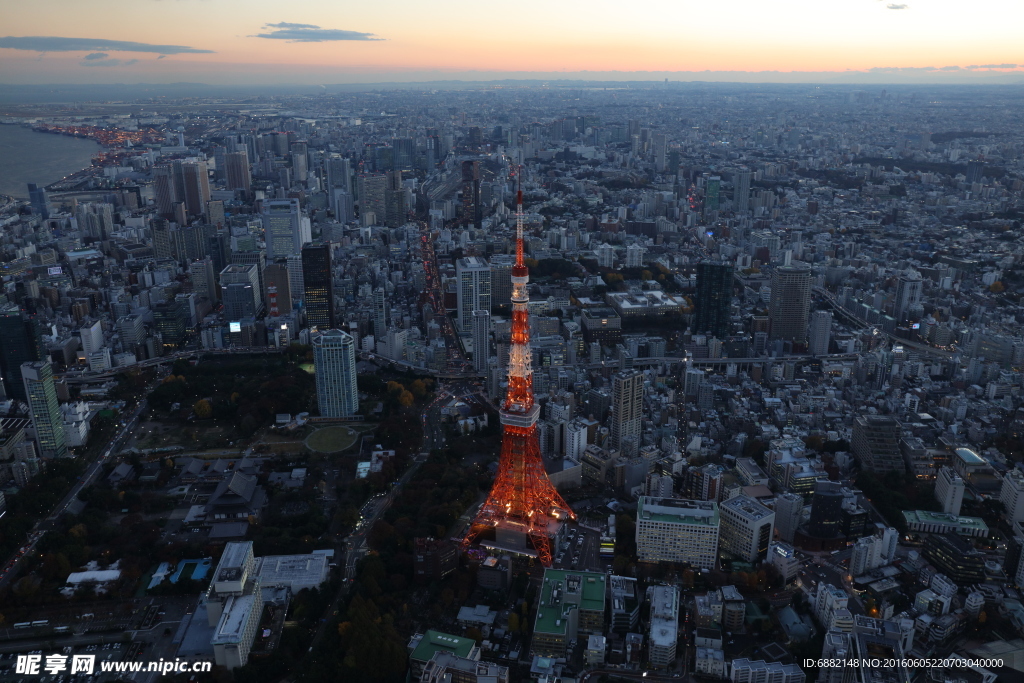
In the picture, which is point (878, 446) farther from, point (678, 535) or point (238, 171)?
point (238, 171)

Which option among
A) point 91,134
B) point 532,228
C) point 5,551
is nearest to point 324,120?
point 91,134

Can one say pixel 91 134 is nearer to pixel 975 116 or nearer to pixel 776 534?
pixel 776 534

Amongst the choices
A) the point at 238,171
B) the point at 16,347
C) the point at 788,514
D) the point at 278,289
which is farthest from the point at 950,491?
the point at 238,171

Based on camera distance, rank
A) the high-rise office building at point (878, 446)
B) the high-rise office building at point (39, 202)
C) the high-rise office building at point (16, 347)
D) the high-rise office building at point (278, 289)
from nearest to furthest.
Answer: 1. the high-rise office building at point (878, 446)
2. the high-rise office building at point (16, 347)
3. the high-rise office building at point (278, 289)
4. the high-rise office building at point (39, 202)

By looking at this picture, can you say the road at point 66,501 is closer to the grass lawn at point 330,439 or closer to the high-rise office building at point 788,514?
the grass lawn at point 330,439

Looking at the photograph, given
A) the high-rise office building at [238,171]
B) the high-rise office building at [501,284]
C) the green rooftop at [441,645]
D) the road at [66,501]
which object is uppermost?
the high-rise office building at [238,171]

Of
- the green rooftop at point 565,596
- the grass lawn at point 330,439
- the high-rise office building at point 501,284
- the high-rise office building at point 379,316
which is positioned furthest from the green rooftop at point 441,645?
the high-rise office building at point 501,284
